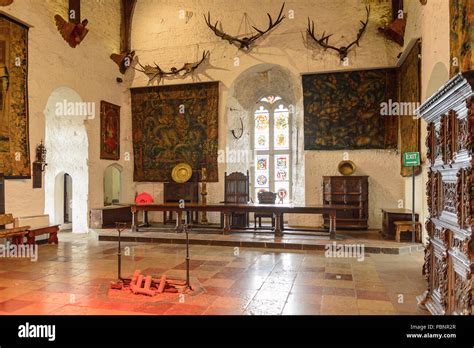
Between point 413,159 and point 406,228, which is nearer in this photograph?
point 413,159

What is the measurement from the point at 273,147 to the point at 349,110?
285 cm

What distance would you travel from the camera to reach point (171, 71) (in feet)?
33.8

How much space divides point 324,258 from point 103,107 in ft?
24.7

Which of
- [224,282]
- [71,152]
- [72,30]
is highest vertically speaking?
[72,30]

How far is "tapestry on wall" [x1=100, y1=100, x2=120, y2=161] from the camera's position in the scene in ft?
31.8

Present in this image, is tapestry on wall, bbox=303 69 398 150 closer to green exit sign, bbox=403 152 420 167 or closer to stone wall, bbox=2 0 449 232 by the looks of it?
stone wall, bbox=2 0 449 232

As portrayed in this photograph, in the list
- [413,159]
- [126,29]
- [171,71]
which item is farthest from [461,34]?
[126,29]

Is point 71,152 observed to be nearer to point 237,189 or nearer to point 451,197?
point 237,189

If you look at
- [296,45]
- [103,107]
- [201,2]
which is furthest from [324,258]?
[201,2]

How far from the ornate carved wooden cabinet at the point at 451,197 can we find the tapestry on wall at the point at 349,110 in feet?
18.2

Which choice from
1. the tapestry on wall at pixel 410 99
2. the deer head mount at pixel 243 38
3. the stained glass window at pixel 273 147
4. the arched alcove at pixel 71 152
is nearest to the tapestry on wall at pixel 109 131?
the arched alcove at pixel 71 152

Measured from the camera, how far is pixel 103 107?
9.80 metres

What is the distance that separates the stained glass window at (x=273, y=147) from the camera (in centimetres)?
1098

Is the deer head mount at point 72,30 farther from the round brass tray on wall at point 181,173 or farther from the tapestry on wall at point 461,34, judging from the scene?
the tapestry on wall at point 461,34
